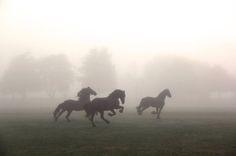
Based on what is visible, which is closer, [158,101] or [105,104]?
[105,104]

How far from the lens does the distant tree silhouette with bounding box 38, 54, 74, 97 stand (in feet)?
340

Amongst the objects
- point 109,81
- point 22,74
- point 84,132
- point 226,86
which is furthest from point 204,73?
point 84,132

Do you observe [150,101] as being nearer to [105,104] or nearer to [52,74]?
[105,104]

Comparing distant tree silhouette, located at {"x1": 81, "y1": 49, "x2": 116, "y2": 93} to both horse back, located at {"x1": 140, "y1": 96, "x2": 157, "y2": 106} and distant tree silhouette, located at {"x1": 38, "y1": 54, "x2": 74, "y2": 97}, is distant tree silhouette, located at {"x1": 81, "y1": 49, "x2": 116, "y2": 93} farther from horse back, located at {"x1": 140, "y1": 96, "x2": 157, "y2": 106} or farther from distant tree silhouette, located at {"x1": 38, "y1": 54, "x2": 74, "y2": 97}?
horse back, located at {"x1": 140, "y1": 96, "x2": 157, "y2": 106}

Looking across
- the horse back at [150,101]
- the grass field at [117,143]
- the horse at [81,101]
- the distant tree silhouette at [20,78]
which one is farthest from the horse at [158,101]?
the distant tree silhouette at [20,78]

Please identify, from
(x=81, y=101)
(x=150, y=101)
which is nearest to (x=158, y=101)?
(x=150, y=101)

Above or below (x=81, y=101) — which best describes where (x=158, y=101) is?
above

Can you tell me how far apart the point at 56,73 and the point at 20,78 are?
32.1 ft

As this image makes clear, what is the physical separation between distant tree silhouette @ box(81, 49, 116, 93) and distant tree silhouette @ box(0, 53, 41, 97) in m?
13.6

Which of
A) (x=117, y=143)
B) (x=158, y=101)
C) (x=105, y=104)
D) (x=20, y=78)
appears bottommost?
(x=117, y=143)

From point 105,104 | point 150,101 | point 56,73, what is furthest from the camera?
point 56,73

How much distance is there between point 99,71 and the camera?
98000 millimetres

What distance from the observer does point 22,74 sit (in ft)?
333

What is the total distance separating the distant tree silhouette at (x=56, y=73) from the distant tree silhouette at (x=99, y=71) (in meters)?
7.19
